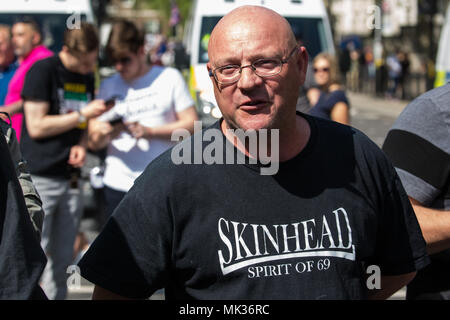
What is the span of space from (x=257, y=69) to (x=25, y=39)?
4.34m

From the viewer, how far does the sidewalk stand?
21031mm

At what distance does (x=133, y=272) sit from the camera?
2.03 metres

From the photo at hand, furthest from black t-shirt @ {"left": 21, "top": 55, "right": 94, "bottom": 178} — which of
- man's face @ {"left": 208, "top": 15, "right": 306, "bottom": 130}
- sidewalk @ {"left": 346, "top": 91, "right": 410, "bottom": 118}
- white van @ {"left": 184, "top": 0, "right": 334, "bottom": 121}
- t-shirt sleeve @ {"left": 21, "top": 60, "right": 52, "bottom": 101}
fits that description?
sidewalk @ {"left": 346, "top": 91, "right": 410, "bottom": 118}

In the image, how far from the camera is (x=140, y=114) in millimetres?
4594

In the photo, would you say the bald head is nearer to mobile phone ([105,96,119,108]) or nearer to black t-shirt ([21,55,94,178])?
mobile phone ([105,96,119,108])

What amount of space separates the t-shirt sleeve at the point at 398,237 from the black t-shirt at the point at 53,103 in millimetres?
2985

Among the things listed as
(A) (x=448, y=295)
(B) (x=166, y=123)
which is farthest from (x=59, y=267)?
(A) (x=448, y=295)

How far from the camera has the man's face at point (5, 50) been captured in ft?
19.3

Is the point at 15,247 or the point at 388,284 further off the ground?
the point at 15,247

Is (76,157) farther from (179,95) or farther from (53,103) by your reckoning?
(179,95)

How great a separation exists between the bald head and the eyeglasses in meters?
0.07

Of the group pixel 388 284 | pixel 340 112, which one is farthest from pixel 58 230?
pixel 388 284
